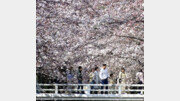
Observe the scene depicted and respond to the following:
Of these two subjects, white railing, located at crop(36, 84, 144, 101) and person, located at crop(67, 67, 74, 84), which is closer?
white railing, located at crop(36, 84, 144, 101)

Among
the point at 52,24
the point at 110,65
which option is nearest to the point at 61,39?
the point at 52,24

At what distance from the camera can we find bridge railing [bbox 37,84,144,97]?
21484 millimetres

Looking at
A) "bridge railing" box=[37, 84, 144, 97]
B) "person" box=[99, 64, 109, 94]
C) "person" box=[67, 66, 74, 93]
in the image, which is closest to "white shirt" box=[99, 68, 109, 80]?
"person" box=[99, 64, 109, 94]

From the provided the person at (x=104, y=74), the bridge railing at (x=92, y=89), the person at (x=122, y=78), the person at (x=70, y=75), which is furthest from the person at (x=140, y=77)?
the person at (x=70, y=75)

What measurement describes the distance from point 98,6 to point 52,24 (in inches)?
79.0

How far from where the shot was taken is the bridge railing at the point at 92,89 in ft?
70.5

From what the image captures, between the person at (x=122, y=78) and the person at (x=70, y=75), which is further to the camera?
the person at (x=70, y=75)

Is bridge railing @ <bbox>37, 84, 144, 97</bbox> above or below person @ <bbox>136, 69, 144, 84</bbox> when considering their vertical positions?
below

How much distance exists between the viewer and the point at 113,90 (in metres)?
21.5

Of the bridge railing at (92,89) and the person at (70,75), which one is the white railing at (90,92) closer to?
the bridge railing at (92,89)

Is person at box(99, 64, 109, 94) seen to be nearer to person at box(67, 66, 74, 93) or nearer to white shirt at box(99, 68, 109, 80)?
white shirt at box(99, 68, 109, 80)

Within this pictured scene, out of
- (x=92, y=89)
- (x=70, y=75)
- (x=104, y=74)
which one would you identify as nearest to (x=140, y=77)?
(x=104, y=74)

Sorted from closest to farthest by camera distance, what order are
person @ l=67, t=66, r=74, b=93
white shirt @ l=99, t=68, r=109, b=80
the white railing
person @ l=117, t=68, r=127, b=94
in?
the white railing < white shirt @ l=99, t=68, r=109, b=80 < person @ l=117, t=68, r=127, b=94 < person @ l=67, t=66, r=74, b=93

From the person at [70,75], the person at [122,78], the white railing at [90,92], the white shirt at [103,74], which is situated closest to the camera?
the white railing at [90,92]
